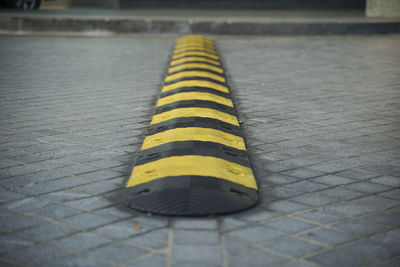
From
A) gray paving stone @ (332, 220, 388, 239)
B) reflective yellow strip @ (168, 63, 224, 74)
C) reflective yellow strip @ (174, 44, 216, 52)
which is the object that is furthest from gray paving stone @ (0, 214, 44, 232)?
reflective yellow strip @ (174, 44, 216, 52)

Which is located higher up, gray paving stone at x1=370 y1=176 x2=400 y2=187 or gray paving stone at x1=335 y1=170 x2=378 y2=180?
gray paving stone at x1=370 y1=176 x2=400 y2=187

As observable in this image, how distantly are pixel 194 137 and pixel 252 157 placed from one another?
1.22ft

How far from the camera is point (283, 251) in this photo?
188 cm

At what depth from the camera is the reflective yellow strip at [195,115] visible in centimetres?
368

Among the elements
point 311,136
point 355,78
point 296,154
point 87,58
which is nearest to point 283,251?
point 296,154

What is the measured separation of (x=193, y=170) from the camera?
2.55 meters

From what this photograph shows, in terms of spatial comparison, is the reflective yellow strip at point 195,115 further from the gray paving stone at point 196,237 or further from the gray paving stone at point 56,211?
the gray paving stone at point 196,237

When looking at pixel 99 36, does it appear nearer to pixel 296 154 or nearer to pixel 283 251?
pixel 296 154

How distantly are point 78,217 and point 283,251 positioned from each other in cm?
88

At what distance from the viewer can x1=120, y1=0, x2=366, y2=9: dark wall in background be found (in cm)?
1595

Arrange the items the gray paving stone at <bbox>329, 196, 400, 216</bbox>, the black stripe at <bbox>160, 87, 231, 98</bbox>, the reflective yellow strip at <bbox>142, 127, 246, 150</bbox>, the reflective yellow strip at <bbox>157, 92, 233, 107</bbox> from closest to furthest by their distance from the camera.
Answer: the gray paving stone at <bbox>329, 196, 400, 216</bbox>, the reflective yellow strip at <bbox>142, 127, 246, 150</bbox>, the reflective yellow strip at <bbox>157, 92, 233, 107</bbox>, the black stripe at <bbox>160, 87, 231, 98</bbox>

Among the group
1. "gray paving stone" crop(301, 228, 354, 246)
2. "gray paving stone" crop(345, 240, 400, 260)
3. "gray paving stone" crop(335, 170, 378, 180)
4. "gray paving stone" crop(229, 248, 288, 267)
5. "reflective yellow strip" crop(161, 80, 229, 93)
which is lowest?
"reflective yellow strip" crop(161, 80, 229, 93)

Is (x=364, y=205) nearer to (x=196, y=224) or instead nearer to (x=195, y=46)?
(x=196, y=224)

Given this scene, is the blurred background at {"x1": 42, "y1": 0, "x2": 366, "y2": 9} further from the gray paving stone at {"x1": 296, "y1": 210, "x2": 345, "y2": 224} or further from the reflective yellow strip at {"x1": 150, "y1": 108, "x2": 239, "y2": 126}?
the gray paving stone at {"x1": 296, "y1": 210, "x2": 345, "y2": 224}
